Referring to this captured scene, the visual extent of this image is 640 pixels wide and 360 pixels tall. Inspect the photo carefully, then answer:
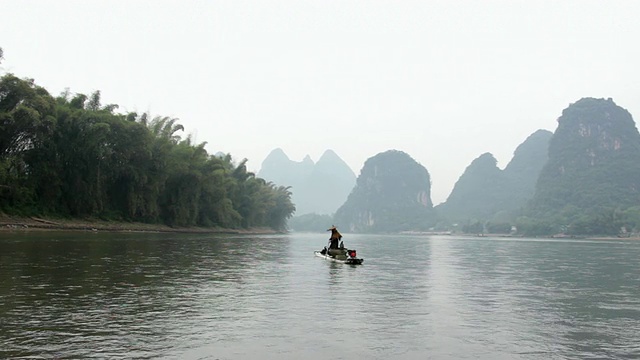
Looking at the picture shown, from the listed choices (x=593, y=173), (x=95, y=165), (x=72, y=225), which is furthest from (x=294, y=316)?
(x=593, y=173)

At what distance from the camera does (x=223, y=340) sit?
294 inches

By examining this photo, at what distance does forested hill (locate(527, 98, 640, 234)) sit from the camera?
163 m

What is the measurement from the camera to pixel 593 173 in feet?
592

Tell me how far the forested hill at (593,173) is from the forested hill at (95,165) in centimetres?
12088

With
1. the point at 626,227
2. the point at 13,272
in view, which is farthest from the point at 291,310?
the point at 626,227

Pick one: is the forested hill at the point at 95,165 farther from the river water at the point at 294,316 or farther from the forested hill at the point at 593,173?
the forested hill at the point at 593,173

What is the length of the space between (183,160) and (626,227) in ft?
382

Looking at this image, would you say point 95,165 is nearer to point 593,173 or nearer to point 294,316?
point 294,316

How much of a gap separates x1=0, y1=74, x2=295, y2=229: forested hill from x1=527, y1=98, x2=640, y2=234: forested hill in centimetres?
12088

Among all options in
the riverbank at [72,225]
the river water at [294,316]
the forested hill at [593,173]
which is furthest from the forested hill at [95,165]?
the forested hill at [593,173]

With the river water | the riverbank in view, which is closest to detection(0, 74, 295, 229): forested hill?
the riverbank

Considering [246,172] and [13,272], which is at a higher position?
[246,172]

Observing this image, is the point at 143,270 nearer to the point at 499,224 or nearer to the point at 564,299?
the point at 564,299

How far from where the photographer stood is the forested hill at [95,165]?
3894 centimetres
